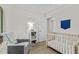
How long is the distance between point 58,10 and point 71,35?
0.49 meters

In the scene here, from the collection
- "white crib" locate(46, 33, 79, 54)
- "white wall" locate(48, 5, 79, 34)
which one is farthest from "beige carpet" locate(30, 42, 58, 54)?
"white wall" locate(48, 5, 79, 34)

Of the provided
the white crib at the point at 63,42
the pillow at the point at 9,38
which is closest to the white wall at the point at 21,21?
the pillow at the point at 9,38

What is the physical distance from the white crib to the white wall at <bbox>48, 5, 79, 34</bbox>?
0.29 ft

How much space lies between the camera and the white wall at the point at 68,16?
203cm

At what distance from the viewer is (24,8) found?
2039 millimetres

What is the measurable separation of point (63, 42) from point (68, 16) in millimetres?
474

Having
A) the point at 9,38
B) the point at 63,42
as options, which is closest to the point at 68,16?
the point at 63,42

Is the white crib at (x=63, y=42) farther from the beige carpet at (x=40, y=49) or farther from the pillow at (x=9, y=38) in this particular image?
the pillow at (x=9, y=38)

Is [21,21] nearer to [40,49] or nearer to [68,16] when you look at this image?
[40,49]

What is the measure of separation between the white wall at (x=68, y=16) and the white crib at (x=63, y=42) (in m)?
0.09

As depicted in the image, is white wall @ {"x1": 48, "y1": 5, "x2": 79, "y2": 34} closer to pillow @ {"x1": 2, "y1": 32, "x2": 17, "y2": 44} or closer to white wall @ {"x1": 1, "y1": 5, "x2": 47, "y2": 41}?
white wall @ {"x1": 1, "y1": 5, "x2": 47, "y2": 41}

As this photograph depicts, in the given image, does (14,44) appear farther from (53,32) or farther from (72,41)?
(72,41)

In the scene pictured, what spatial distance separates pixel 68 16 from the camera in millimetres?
2086
